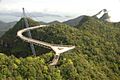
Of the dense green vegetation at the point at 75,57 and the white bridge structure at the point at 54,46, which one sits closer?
the dense green vegetation at the point at 75,57

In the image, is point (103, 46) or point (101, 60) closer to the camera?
point (101, 60)

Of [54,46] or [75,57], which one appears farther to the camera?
[54,46]

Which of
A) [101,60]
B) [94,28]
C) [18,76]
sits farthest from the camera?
[94,28]

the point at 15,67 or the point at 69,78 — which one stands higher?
the point at 15,67

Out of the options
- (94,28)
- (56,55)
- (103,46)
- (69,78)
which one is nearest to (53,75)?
(69,78)

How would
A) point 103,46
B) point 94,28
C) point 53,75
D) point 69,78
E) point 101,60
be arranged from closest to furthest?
point 53,75 < point 69,78 < point 101,60 < point 103,46 < point 94,28

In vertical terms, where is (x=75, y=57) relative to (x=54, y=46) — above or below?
below

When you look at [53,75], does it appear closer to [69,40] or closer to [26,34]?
[69,40]

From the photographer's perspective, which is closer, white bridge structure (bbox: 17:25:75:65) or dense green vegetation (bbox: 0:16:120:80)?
dense green vegetation (bbox: 0:16:120:80)
